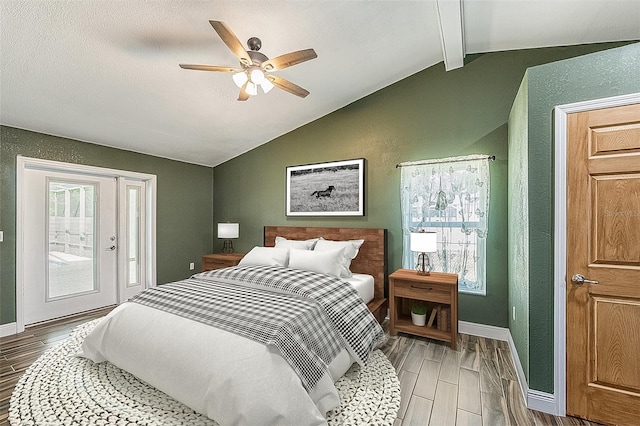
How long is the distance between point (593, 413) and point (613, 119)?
184 cm

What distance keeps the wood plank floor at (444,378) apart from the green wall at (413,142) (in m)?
0.64

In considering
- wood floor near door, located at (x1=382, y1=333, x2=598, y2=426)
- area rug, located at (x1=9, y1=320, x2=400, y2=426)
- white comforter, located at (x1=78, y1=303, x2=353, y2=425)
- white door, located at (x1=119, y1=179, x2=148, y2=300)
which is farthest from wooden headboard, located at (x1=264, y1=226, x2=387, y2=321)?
white door, located at (x1=119, y1=179, x2=148, y2=300)

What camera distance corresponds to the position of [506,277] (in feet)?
10.1

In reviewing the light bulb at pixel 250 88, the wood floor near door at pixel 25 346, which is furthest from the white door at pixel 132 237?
the light bulb at pixel 250 88

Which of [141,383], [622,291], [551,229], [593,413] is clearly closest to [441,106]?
[551,229]

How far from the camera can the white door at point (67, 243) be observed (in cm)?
345

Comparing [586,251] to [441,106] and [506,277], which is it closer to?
[506,277]

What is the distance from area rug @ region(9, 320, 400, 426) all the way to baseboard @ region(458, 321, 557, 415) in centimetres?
87

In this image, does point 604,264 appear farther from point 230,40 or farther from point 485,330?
point 230,40

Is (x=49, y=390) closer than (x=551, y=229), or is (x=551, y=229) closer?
(x=551, y=229)

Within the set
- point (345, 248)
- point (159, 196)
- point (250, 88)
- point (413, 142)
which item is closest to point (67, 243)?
point (159, 196)

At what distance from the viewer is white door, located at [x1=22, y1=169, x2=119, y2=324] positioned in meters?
3.45

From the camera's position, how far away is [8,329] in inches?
125

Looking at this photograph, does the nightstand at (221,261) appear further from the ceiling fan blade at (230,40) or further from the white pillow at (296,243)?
the ceiling fan blade at (230,40)
